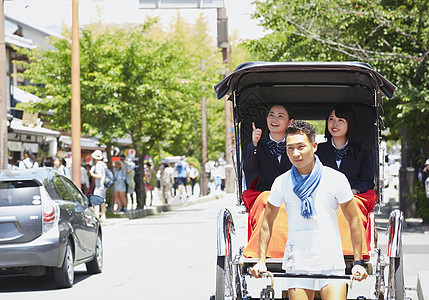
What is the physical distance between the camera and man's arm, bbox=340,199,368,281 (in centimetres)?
561

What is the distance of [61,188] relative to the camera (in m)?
11.9

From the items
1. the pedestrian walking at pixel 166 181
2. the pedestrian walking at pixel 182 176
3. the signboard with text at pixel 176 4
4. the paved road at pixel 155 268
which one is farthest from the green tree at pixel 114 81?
the pedestrian walking at pixel 182 176

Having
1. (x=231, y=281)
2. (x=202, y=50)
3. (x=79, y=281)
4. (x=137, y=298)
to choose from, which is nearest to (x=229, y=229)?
(x=231, y=281)

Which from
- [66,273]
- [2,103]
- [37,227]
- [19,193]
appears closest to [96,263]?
[66,273]

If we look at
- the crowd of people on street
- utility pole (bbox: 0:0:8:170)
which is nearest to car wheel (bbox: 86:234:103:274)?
the crowd of people on street

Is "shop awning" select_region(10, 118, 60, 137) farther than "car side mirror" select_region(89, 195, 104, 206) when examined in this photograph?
Yes

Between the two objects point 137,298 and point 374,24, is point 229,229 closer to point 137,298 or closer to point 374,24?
point 137,298

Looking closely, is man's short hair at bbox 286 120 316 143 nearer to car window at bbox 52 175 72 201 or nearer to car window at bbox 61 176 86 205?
car window at bbox 52 175 72 201

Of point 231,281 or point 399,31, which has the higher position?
point 399,31

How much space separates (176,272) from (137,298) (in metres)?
2.56

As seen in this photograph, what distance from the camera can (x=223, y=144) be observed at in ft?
210

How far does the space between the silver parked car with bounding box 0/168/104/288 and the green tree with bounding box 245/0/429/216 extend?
9.53 meters

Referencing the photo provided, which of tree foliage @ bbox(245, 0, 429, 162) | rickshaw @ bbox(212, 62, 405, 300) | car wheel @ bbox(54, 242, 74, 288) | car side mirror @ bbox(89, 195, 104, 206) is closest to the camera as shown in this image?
rickshaw @ bbox(212, 62, 405, 300)

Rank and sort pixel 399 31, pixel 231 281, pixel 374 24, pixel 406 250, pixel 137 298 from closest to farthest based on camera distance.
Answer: pixel 231 281
pixel 137 298
pixel 406 250
pixel 399 31
pixel 374 24
